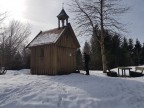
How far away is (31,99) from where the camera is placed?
1201 centimetres

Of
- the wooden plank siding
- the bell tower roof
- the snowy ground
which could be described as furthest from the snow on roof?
the snowy ground

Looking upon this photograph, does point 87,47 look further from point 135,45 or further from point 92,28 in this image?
point 92,28

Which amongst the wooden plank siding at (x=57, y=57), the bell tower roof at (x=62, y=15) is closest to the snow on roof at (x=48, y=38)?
the wooden plank siding at (x=57, y=57)

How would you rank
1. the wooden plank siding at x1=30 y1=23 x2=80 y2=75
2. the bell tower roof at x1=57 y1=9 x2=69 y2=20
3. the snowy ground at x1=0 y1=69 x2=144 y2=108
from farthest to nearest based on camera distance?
the bell tower roof at x1=57 y1=9 x2=69 y2=20 < the wooden plank siding at x1=30 y1=23 x2=80 y2=75 < the snowy ground at x1=0 y1=69 x2=144 y2=108

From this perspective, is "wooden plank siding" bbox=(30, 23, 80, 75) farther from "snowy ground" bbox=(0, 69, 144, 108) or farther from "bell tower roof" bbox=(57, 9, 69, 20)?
"snowy ground" bbox=(0, 69, 144, 108)

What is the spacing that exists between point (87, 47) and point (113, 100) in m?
72.9

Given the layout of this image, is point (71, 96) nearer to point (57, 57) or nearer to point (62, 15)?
point (57, 57)

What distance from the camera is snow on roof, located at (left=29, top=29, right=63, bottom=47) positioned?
22562mm

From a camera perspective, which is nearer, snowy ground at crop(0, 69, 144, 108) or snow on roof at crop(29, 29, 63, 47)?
snowy ground at crop(0, 69, 144, 108)

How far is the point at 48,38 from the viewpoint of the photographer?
2347 cm

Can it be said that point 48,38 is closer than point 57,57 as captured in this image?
No

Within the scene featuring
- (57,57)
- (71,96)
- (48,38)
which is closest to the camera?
(71,96)

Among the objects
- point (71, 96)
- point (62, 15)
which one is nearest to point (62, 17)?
point (62, 15)

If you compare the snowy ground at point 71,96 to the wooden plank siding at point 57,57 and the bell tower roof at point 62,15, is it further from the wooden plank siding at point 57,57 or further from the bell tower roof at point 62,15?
the bell tower roof at point 62,15
